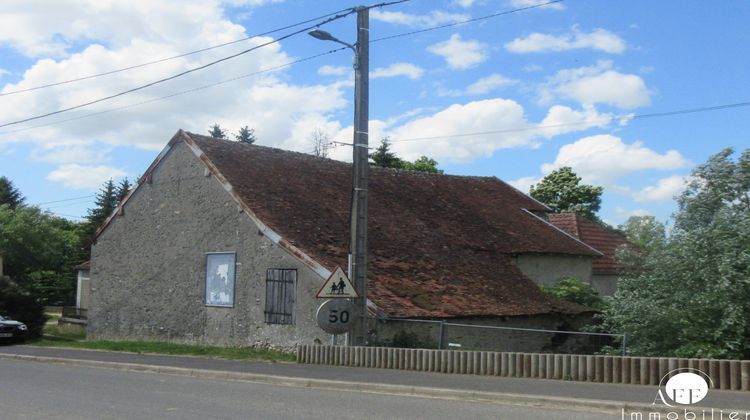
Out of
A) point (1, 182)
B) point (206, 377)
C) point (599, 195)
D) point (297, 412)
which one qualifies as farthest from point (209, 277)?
point (1, 182)

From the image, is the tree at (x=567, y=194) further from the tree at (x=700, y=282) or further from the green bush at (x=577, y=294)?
the tree at (x=700, y=282)

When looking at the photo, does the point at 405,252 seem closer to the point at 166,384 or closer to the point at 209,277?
the point at 209,277

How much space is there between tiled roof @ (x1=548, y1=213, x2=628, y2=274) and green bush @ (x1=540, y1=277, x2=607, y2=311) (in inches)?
188

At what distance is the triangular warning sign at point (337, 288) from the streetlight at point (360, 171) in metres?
0.33

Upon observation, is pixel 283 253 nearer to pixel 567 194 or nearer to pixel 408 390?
pixel 408 390

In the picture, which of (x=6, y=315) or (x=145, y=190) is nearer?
(x=145, y=190)

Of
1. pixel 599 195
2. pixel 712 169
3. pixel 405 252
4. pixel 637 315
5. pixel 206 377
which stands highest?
pixel 599 195

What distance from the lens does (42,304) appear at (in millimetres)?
31672

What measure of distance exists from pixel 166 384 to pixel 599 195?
5095cm

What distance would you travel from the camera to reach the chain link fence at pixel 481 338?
64.5 ft

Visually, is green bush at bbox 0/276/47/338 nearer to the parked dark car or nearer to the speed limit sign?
the parked dark car

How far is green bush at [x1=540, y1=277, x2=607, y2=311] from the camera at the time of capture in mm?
27266

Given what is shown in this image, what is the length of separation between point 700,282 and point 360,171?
7.80 meters

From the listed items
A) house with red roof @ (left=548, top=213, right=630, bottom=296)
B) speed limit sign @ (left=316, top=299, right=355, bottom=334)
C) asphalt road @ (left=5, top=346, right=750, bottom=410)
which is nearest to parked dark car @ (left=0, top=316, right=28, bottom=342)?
asphalt road @ (left=5, top=346, right=750, bottom=410)
